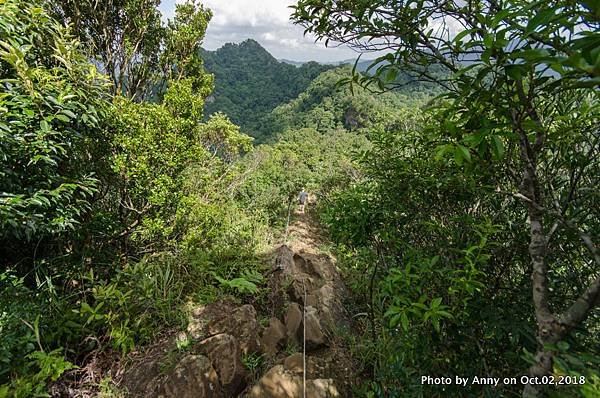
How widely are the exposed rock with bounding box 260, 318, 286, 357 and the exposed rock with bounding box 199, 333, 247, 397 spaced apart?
334 mm

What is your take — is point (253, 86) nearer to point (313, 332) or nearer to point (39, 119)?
point (39, 119)

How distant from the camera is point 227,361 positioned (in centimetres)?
243

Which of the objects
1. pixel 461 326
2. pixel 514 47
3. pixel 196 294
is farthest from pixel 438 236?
pixel 196 294

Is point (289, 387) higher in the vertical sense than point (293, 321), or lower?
higher

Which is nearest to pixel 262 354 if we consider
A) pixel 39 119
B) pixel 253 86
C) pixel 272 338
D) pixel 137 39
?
pixel 272 338

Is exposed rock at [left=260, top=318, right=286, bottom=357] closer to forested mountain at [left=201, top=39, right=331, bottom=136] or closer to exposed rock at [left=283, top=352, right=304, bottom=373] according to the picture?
exposed rock at [left=283, top=352, right=304, bottom=373]

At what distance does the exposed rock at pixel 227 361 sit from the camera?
2.35 m

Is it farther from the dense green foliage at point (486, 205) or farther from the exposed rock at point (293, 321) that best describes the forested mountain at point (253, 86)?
the dense green foliage at point (486, 205)

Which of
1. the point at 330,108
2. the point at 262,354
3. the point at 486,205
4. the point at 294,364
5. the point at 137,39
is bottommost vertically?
the point at 262,354

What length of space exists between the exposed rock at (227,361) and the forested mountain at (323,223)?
16 millimetres

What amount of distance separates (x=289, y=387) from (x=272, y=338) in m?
0.91

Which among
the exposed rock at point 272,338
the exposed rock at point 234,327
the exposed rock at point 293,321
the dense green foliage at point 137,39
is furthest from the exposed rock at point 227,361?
the dense green foliage at point 137,39

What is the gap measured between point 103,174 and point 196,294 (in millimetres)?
1743

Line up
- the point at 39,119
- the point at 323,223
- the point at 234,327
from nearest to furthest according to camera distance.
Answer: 1. the point at 39,119
2. the point at 323,223
3. the point at 234,327
